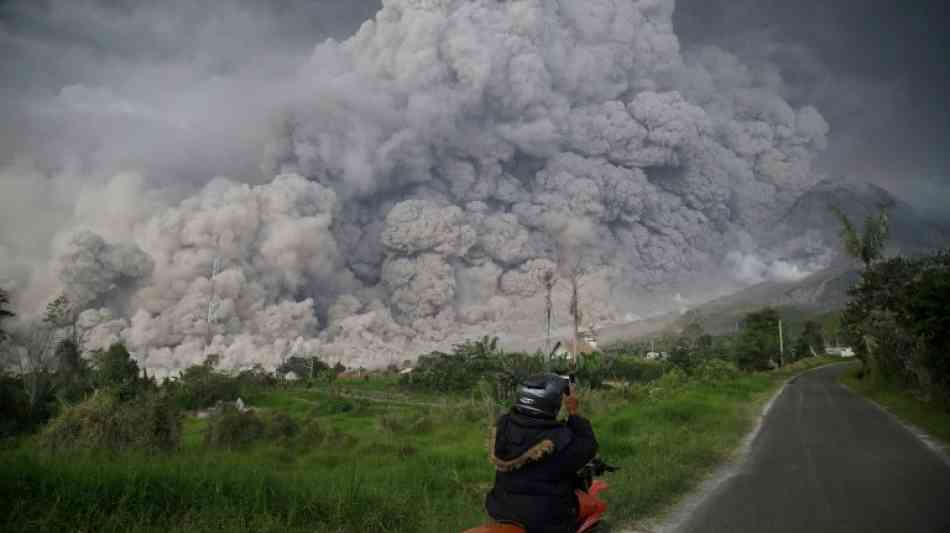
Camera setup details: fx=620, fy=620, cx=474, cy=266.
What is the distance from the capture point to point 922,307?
15.3 meters

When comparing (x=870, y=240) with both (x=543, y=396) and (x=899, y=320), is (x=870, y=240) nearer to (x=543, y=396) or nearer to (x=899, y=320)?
(x=899, y=320)

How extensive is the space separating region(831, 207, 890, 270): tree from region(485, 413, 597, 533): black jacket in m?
36.0

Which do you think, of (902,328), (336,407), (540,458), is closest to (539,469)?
(540,458)

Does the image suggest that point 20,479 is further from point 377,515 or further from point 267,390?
point 267,390

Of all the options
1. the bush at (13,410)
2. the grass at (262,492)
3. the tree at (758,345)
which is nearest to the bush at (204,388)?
the bush at (13,410)

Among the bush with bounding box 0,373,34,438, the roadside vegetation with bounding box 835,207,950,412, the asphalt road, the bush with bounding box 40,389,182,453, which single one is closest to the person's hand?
the asphalt road

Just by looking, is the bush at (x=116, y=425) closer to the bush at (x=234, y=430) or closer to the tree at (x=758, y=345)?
the bush at (x=234, y=430)

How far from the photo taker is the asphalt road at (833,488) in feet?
20.0

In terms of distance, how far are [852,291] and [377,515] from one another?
109 feet

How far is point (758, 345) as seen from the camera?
Answer: 6719cm

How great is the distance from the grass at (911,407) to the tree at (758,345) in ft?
123

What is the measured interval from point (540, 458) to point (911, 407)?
62.9 feet

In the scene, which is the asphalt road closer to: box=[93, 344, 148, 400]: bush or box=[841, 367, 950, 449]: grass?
box=[841, 367, 950, 449]: grass

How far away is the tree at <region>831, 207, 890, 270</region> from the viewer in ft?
109
